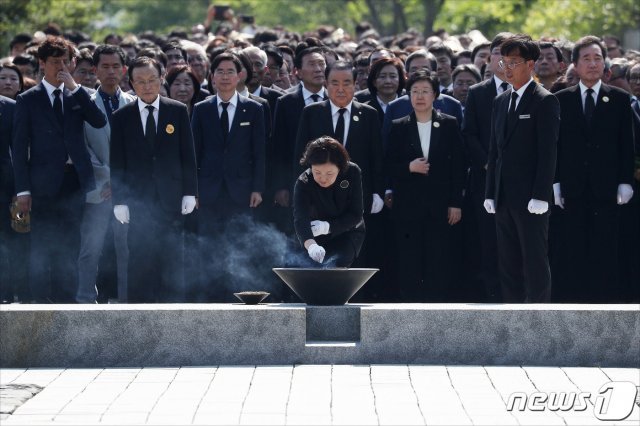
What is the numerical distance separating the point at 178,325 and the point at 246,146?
3.41 m

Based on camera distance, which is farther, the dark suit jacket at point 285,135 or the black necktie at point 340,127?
the dark suit jacket at point 285,135

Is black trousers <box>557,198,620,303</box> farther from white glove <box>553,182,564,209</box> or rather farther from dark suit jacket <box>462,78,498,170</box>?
dark suit jacket <box>462,78,498,170</box>

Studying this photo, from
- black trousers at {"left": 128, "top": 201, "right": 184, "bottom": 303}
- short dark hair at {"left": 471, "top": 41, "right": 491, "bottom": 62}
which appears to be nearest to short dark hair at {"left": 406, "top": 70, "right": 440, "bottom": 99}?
black trousers at {"left": 128, "top": 201, "right": 184, "bottom": 303}

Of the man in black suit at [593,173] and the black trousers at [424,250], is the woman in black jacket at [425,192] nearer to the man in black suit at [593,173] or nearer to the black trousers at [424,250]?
the black trousers at [424,250]

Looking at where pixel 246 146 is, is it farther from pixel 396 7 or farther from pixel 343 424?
pixel 396 7

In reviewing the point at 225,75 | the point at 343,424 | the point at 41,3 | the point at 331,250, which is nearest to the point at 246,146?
the point at 225,75

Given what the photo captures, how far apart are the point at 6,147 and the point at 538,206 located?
211 inches

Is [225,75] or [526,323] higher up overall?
[225,75]

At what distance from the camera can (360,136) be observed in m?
14.0

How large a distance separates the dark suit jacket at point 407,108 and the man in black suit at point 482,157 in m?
0.30

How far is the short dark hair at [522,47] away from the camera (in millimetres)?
12719

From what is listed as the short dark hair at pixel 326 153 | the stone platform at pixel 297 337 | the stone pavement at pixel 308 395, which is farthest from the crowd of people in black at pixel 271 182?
the stone pavement at pixel 308 395

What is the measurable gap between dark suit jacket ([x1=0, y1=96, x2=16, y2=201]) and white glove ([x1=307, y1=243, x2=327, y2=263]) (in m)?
3.81

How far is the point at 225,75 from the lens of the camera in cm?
1427
